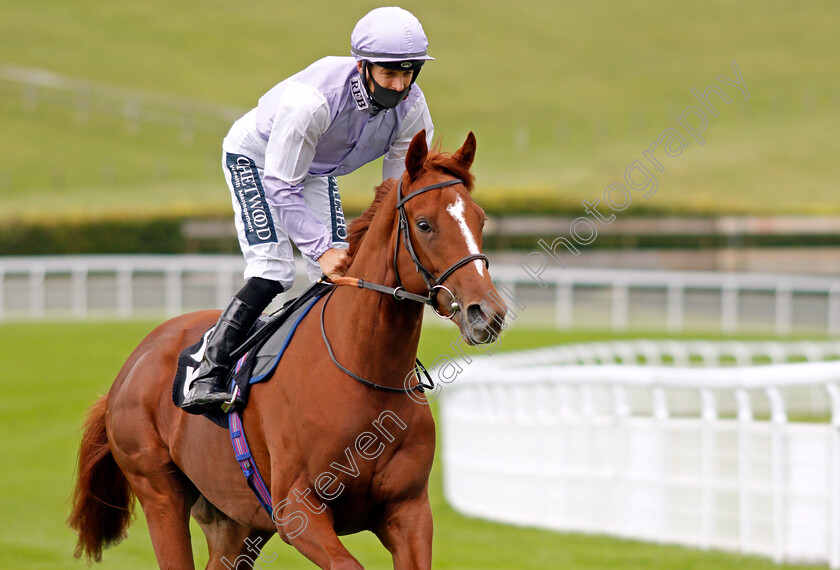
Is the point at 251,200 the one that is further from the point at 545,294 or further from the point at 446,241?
the point at 545,294

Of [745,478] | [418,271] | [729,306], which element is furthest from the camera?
[729,306]

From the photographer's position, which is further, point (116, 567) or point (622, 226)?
point (622, 226)

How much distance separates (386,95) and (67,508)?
22.6 feet

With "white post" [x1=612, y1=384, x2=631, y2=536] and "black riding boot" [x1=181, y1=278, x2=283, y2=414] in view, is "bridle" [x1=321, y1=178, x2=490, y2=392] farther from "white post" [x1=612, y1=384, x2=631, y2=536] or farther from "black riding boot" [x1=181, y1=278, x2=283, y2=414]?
"white post" [x1=612, y1=384, x2=631, y2=536]

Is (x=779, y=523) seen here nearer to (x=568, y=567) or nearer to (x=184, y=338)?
(x=568, y=567)

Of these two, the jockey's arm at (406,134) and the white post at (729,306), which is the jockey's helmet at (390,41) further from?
the white post at (729,306)

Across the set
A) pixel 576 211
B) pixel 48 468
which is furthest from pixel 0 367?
pixel 576 211

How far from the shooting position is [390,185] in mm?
3801

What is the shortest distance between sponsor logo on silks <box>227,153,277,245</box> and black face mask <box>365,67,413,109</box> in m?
0.64

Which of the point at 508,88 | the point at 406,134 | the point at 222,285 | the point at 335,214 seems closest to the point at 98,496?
the point at 335,214

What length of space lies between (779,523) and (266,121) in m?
3.37

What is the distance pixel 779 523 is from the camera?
590cm

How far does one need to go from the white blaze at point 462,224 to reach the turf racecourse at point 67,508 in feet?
8.34

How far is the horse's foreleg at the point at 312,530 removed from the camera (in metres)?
3.57
